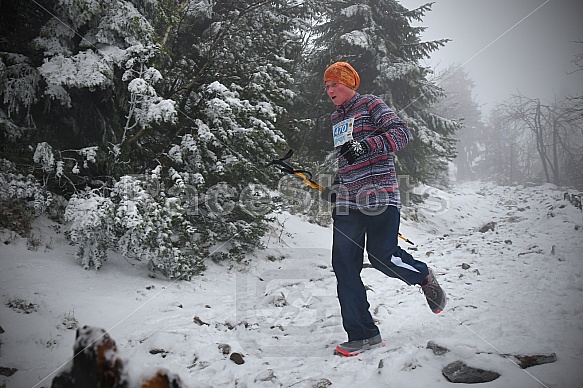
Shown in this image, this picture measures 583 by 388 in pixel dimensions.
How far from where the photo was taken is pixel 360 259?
307 centimetres

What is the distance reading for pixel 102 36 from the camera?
4.30 metres

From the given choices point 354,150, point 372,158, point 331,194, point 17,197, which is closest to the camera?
point 354,150

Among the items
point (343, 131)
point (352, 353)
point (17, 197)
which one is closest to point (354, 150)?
point (343, 131)

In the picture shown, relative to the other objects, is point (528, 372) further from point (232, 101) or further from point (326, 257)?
point (326, 257)

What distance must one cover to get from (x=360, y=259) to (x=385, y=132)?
47.6 inches

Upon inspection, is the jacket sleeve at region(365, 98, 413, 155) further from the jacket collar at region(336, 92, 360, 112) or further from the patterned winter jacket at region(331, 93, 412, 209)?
the jacket collar at region(336, 92, 360, 112)

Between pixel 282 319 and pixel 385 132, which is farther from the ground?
pixel 385 132

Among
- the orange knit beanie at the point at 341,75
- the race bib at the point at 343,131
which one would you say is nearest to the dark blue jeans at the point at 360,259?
the race bib at the point at 343,131

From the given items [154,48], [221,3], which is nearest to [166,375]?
[154,48]

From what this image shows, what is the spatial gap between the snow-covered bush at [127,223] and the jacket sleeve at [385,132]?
2791 mm

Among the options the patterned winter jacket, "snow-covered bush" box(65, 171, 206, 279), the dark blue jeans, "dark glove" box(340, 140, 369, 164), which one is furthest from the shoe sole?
"snow-covered bush" box(65, 171, 206, 279)

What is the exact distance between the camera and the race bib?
10.4 feet

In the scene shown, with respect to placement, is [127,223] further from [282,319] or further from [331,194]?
[331,194]

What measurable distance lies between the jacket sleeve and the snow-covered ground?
161 cm
